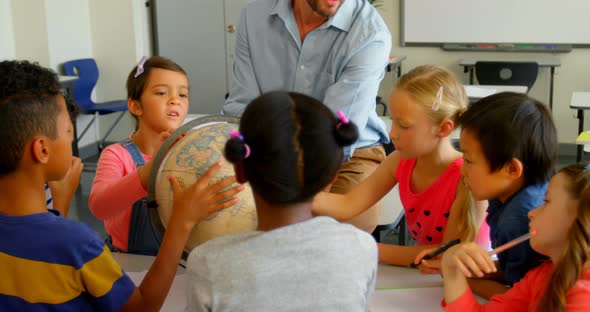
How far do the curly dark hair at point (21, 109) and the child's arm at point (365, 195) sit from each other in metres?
0.87

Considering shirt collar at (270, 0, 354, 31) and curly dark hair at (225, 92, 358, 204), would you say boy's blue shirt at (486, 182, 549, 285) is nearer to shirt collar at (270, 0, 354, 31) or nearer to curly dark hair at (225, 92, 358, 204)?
curly dark hair at (225, 92, 358, 204)

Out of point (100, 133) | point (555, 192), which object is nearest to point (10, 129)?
point (555, 192)

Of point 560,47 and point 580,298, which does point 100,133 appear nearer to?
point 560,47

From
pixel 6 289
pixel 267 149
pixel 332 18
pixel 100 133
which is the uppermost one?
pixel 332 18

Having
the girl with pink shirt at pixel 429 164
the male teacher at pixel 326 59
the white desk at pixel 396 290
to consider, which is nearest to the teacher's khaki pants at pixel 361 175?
the male teacher at pixel 326 59

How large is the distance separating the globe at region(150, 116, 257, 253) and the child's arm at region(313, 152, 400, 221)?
0.52m

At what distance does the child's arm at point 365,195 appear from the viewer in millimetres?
1941

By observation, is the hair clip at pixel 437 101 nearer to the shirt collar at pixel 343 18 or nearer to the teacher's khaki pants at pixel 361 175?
the teacher's khaki pants at pixel 361 175

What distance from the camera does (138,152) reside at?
6.50 ft

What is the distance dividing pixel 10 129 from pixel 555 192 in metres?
1.07

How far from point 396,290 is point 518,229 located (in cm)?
33

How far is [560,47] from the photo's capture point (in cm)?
629

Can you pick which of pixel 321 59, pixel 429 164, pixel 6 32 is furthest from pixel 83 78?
pixel 429 164

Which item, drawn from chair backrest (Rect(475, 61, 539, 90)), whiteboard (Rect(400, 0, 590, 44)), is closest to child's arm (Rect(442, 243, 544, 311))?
chair backrest (Rect(475, 61, 539, 90))
